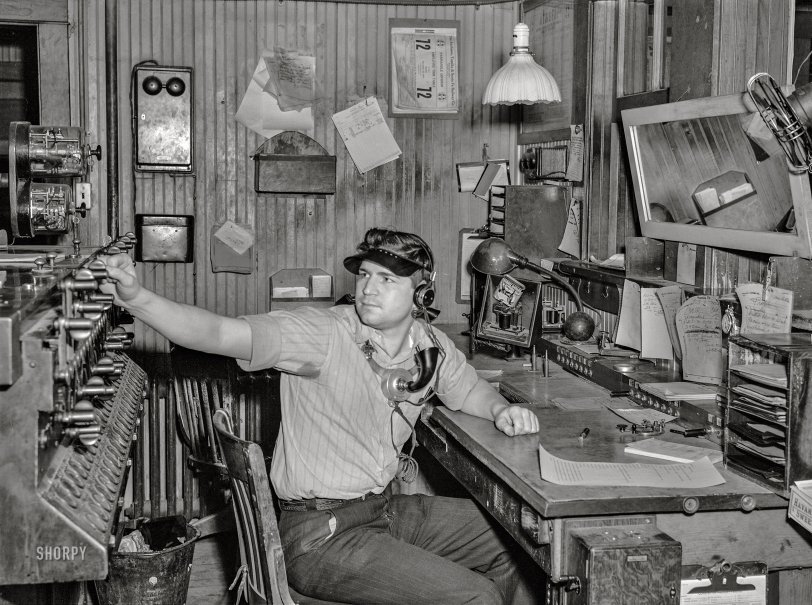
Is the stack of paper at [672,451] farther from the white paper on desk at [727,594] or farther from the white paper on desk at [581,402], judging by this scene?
the white paper on desk at [581,402]

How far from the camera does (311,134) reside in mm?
4758

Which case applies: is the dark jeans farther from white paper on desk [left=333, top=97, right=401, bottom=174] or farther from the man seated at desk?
white paper on desk [left=333, top=97, right=401, bottom=174]

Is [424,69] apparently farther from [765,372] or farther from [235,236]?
[765,372]

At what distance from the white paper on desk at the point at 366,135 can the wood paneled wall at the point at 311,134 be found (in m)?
0.04

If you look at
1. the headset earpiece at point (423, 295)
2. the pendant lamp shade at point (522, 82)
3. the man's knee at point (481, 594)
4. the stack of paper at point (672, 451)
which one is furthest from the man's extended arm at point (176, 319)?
the pendant lamp shade at point (522, 82)

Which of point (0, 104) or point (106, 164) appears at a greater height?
point (0, 104)

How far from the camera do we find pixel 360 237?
4.90 m

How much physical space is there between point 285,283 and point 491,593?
242cm

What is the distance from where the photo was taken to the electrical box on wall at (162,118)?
14.9ft

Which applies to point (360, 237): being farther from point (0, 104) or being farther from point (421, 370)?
point (0, 104)

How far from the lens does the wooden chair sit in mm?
2465

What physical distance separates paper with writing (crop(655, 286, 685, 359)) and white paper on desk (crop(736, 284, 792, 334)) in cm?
40

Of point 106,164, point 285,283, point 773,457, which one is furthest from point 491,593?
point 106,164

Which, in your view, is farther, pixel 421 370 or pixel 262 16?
pixel 262 16
